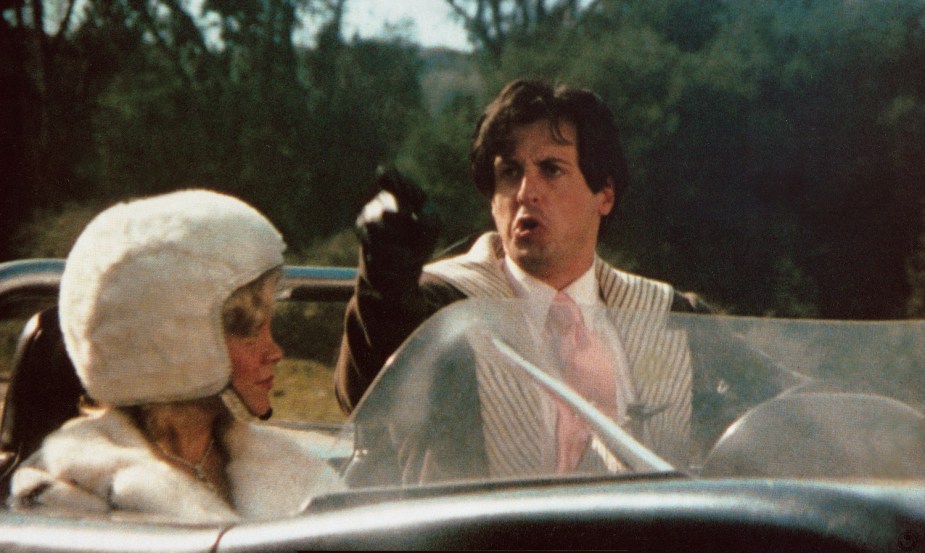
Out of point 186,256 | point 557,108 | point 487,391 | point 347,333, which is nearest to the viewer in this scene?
point 487,391

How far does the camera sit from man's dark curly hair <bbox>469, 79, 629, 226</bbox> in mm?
3045

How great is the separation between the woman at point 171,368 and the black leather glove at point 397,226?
0.22m

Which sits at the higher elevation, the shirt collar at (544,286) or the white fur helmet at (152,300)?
the white fur helmet at (152,300)

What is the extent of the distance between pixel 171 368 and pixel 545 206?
4.31ft

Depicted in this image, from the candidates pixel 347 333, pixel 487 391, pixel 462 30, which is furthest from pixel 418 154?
pixel 487 391

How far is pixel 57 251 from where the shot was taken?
1032 cm

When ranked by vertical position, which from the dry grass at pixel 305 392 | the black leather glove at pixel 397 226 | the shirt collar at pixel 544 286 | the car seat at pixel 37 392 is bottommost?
the dry grass at pixel 305 392

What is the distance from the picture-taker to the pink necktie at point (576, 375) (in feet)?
5.27

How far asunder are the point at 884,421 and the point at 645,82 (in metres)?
8.91

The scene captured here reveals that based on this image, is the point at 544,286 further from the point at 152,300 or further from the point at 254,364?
the point at 152,300

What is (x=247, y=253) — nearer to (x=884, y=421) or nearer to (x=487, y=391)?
(x=487, y=391)

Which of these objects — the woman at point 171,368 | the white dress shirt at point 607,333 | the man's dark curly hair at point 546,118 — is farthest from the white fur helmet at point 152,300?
the man's dark curly hair at point 546,118

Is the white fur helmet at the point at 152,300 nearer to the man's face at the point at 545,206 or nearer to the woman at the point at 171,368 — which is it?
the woman at the point at 171,368

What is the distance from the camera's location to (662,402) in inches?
64.4
